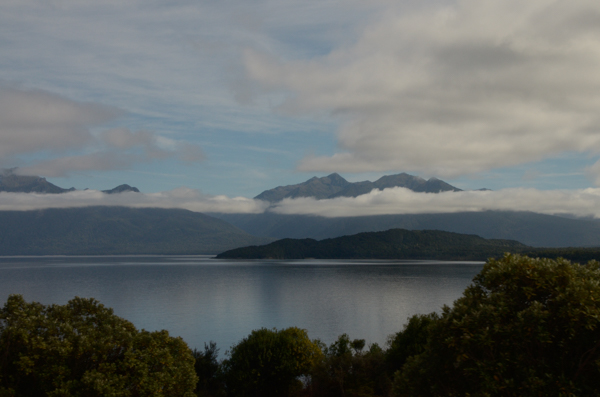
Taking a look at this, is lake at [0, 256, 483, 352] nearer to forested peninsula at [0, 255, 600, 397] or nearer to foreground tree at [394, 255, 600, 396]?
forested peninsula at [0, 255, 600, 397]

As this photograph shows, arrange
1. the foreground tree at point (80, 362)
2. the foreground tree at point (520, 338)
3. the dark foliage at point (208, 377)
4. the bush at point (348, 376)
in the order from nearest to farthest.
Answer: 1. the foreground tree at point (520, 338)
2. the foreground tree at point (80, 362)
3. the bush at point (348, 376)
4. the dark foliage at point (208, 377)

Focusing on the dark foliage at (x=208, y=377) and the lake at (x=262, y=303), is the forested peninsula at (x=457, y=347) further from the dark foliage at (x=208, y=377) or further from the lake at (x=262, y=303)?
the lake at (x=262, y=303)

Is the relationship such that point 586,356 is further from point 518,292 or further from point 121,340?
point 121,340

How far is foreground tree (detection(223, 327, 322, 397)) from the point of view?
3281 centimetres

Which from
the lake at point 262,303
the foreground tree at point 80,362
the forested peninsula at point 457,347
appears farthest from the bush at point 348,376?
the lake at point 262,303

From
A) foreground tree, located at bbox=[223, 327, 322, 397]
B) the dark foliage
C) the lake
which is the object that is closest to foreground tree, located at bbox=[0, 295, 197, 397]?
the dark foliage

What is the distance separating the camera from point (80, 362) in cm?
1869

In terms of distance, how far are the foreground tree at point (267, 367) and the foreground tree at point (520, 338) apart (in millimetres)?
18849

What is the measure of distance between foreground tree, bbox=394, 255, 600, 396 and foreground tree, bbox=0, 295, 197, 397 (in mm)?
10122

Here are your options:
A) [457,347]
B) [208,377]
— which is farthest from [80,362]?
[208,377]

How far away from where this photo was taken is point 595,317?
42.0ft

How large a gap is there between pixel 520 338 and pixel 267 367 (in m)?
23.3

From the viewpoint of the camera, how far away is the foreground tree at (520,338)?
13.0 metres

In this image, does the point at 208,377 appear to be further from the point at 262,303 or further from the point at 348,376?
the point at 262,303
